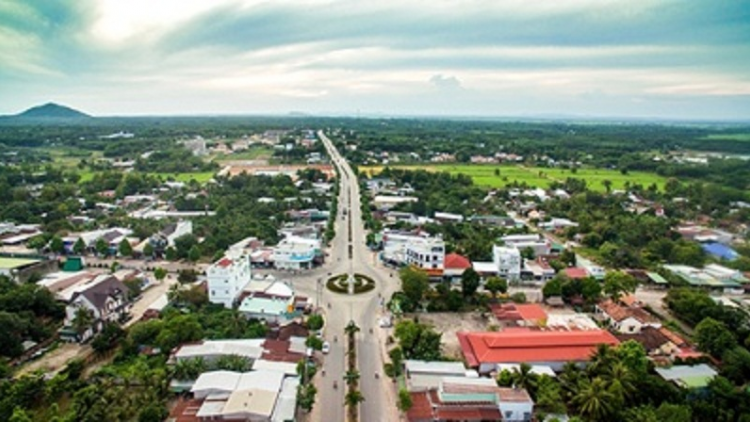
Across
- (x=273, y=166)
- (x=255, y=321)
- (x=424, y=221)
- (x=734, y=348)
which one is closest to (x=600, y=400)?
(x=734, y=348)

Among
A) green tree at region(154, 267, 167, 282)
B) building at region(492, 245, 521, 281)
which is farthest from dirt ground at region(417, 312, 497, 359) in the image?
green tree at region(154, 267, 167, 282)

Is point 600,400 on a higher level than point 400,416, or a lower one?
higher

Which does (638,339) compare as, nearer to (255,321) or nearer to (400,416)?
(400,416)

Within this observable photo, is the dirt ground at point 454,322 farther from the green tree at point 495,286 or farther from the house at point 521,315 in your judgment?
the green tree at point 495,286

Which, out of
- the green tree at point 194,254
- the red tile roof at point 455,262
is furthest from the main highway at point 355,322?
the green tree at point 194,254

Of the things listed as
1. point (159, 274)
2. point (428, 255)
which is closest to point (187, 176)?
point (159, 274)

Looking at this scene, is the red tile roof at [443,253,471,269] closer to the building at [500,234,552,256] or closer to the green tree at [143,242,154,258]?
the building at [500,234,552,256]
